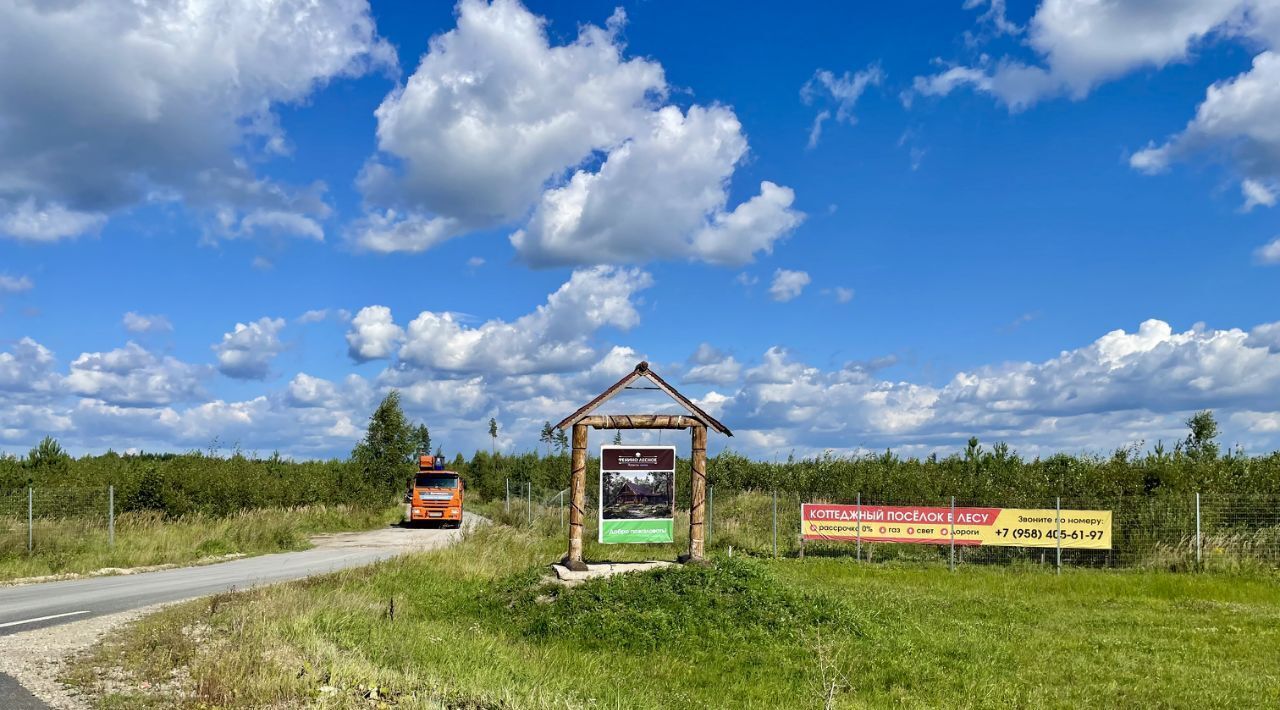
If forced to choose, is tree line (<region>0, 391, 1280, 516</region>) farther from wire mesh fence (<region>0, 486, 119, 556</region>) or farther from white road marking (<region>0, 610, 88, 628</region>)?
white road marking (<region>0, 610, 88, 628</region>)

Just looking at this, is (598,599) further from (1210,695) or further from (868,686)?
(1210,695)

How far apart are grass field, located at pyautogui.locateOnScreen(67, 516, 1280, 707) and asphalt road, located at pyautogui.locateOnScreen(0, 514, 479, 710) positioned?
5.55ft

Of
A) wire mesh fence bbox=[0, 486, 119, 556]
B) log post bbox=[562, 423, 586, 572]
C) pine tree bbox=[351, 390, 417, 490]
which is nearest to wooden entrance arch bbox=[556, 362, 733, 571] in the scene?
log post bbox=[562, 423, 586, 572]

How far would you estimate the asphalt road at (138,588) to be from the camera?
13039 millimetres

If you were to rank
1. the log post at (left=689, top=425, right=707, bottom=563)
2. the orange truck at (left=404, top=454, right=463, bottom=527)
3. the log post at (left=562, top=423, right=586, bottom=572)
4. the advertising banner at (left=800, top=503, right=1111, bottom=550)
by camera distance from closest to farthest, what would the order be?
the log post at (left=562, top=423, right=586, bottom=572)
the log post at (left=689, top=425, right=707, bottom=563)
the advertising banner at (left=800, top=503, right=1111, bottom=550)
the orange truck at (left=404, top=454, right=463, bottom=527)

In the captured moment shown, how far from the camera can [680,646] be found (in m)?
12.3

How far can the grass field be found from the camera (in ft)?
29.1

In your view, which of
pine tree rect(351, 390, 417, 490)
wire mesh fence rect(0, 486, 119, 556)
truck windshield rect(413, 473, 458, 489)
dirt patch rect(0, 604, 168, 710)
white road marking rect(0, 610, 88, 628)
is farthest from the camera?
pine tree rect(351, 390, 417, 490)

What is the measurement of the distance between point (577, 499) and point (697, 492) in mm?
2387

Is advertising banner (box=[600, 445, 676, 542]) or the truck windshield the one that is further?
the truck windshield

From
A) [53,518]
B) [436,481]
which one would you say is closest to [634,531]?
[53,518]

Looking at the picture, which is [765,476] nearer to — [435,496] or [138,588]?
[435,496]

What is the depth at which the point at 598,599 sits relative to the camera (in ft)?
46.9

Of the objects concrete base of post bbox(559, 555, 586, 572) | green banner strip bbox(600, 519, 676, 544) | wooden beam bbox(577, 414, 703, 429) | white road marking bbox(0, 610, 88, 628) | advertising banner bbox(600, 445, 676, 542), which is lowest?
white road marking bbox(0, 610, 88, 628)
